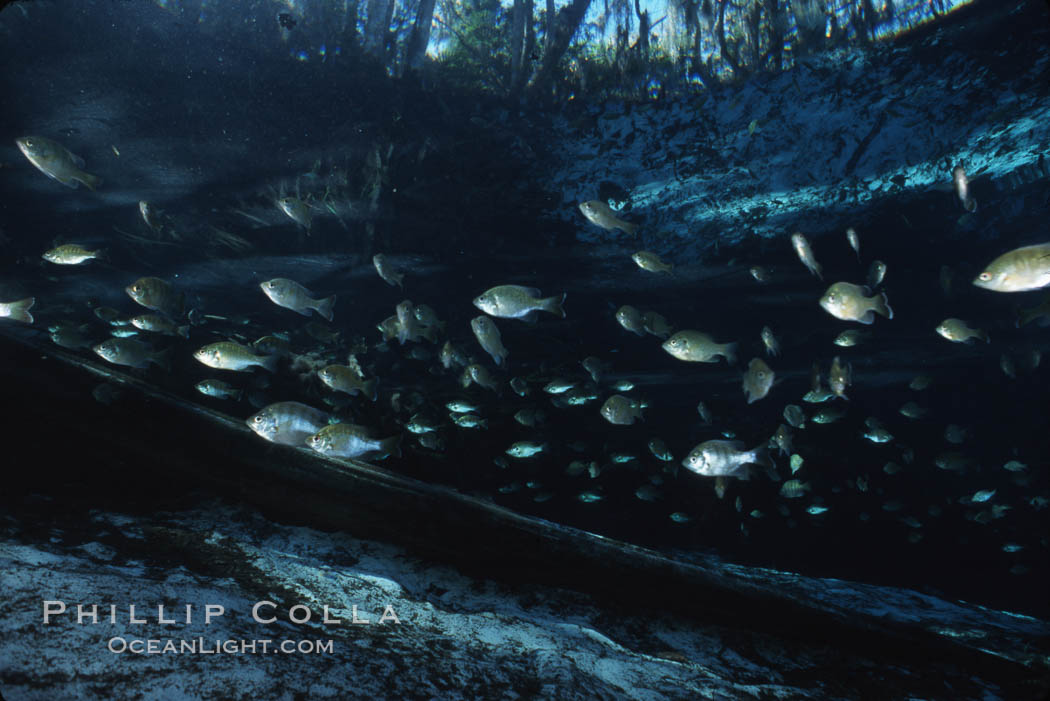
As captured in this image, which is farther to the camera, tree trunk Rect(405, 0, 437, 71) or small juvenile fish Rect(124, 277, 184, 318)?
tree trunk Rect(405, 0, 437, 71)

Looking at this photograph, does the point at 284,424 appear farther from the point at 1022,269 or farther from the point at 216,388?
the point at 1022,269

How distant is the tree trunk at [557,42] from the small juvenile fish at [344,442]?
21.4 feet

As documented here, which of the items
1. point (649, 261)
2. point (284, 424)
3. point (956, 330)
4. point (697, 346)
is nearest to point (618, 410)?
point (697, 346)

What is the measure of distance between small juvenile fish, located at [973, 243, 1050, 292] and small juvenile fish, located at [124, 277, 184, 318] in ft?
33.3

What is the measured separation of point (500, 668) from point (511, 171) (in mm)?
8796

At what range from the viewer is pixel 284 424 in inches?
184

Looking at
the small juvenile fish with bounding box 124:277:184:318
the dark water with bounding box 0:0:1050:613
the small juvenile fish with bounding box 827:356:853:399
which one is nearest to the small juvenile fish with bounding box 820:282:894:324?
the small juvenile fish with bounding box 827:356:853:399

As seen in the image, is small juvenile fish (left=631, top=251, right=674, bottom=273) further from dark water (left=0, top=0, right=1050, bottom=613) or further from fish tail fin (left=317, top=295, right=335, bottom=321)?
fish tail fin (left=317, top=295, right=335, bottom=321)

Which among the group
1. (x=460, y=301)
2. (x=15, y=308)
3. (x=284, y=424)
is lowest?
(x=284, y=424)

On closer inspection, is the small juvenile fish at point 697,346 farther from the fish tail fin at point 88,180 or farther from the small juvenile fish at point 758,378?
the fish tail fin at point 88,180

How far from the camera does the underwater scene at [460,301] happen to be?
3.11 m

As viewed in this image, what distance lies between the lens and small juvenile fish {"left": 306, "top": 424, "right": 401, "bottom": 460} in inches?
180

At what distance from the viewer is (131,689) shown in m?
1.79

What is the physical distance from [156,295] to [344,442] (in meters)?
4.46
